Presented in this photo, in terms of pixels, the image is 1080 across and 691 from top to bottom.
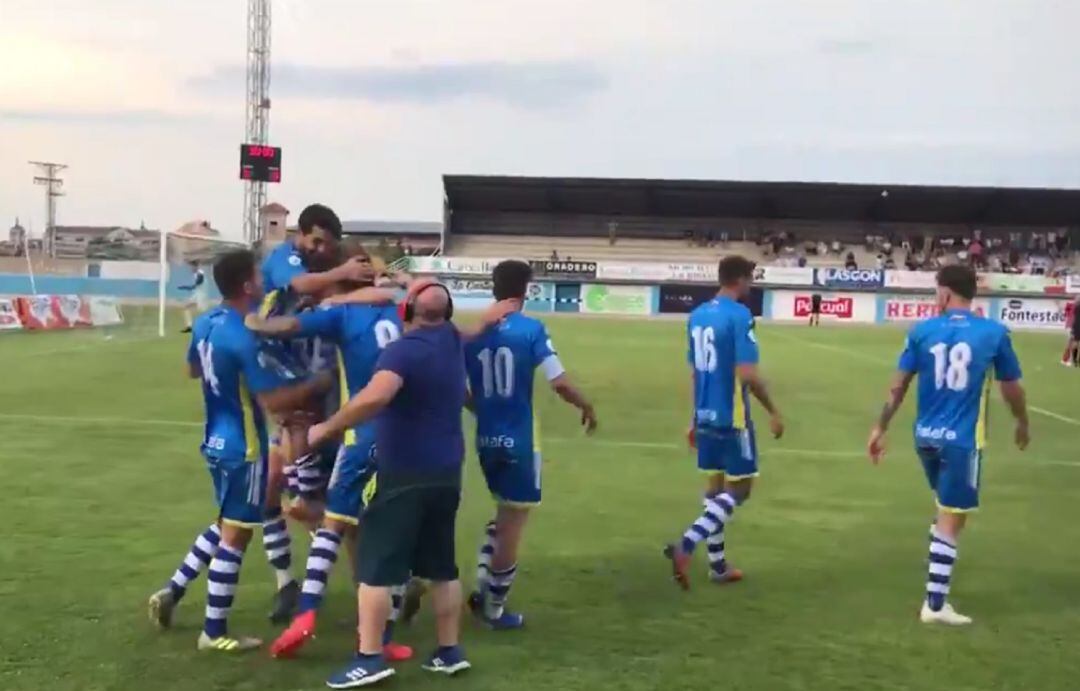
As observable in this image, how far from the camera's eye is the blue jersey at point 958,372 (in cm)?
668

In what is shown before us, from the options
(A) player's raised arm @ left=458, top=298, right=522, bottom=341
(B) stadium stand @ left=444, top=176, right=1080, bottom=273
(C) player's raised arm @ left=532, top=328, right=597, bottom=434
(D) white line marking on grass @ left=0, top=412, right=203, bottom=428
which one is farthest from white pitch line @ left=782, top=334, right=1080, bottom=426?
(B) stadium stand @ left=444, top=176, right=1080, bottom=273

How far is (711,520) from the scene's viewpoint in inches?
293

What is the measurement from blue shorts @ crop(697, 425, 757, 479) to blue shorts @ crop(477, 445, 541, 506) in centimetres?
158

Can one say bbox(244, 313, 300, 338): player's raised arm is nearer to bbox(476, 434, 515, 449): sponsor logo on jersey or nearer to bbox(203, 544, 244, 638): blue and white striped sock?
bbox(203, 544, 244, 638): blue and white striped sock

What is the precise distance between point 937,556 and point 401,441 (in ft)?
11.3

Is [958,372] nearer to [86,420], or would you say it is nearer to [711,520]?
[711,520]

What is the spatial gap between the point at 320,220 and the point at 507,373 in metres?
1.30

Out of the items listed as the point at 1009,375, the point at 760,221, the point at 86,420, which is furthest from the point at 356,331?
the point at 760,221

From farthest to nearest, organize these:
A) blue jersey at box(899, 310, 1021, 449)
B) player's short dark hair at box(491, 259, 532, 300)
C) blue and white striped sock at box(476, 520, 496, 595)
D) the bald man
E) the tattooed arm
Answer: the tattooed arm, blue jersey at box(899, 310, 1021, 449), blue and white striped sock at box(476, 520, 496, 595), player's short dark hair at box(491, 259, 532, 300), the bald man

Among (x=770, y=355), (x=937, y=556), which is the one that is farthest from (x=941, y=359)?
(x=770, y=355)

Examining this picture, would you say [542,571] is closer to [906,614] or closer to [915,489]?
[906,614]

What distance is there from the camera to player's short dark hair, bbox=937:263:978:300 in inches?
268

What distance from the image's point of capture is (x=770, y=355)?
29734 millimetres

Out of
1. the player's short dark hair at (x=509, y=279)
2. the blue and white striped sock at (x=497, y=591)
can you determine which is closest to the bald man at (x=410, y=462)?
the player's short dark hair at (x=509, y=279)
